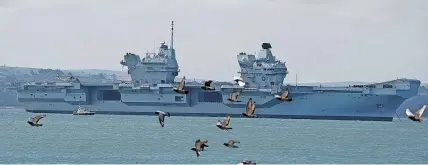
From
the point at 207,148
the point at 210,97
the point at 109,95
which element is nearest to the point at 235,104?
the point at 210,97

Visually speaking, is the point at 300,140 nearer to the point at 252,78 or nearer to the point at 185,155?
the point at 185,155

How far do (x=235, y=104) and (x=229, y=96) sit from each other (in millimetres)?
5215

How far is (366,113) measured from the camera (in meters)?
115

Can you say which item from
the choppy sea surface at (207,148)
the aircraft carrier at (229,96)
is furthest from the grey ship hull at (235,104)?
Result: the choppy sea surface at (207,148)

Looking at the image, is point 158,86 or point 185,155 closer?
point 185,155

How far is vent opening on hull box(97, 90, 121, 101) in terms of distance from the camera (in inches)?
4737

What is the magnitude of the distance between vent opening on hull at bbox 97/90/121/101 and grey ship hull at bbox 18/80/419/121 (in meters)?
0.09

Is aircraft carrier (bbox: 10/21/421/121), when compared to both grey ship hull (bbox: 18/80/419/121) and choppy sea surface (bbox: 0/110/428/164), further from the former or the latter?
choppy sea surface (bbox: 0/110/428/164)

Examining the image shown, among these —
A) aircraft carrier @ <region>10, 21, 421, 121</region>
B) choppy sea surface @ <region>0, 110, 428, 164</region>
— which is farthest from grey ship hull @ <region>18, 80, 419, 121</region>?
choppy sea surface @ <region>0, 110, 428, 164</region>

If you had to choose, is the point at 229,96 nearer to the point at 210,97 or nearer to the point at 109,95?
the point at 210,97

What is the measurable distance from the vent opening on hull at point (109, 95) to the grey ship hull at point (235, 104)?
0.30ft

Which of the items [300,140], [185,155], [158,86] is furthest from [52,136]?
[158,86]

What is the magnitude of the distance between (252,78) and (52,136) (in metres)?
49.2

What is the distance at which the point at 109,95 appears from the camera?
121 meters
